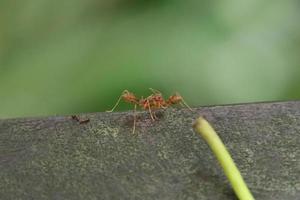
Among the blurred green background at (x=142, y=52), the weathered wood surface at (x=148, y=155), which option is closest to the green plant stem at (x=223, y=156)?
the weathered wood surface at (x=148, y=155)

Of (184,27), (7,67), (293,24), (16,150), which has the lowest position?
(16,150)

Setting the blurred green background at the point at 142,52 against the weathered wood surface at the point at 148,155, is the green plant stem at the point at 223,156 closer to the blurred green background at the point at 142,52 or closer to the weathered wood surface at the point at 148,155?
the weathered wood surface at the point at 148,155

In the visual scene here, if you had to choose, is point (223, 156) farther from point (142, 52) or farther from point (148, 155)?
point (142, 52)

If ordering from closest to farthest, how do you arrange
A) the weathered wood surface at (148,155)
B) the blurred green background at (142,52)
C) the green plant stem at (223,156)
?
the green plant stem at (223,156) → the weathered wood surface at (148,155) → the blurred green background at (142,52)

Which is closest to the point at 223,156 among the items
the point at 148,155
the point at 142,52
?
the point at 148,155

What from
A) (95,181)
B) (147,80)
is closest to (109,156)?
(95,181)

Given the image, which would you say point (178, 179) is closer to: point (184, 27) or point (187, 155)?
point (187, 155)
